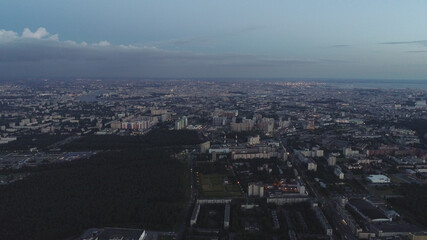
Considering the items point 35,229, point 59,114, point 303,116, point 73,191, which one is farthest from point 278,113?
point 35,229

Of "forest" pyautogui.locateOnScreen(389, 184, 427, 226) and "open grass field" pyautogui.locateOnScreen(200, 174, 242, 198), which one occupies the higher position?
"forest" pyautogui.locateOnScreen(389, 184, 427, 226)

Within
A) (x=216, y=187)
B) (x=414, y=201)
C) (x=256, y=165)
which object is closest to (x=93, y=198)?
(x=216, y=187)

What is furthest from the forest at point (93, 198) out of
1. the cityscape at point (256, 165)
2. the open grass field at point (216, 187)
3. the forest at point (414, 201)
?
the forest at point (414, 201)

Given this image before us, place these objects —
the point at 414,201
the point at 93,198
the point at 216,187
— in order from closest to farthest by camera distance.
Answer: the point at 414,201, the point at 93,198, the point at 216,187

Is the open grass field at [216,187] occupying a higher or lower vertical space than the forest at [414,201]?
lower

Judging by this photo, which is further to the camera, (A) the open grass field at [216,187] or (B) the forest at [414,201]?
(A) the open grass field at [216,187]

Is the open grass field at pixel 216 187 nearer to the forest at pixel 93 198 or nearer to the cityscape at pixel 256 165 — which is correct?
the cityscape at pixel 256 165

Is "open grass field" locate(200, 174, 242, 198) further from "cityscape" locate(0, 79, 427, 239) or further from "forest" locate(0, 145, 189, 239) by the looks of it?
"forest" locate(0, 145, 189, 239)

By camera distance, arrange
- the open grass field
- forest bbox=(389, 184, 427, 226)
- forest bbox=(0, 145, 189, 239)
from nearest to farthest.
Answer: forest bbox=(0, 145, 189, 239), forest bbox=(389, 184, 427, 226), the open grass field

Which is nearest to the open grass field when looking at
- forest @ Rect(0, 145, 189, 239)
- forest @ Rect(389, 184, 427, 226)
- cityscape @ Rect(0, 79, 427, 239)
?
cityscape @ Rect(0, 79, 427, 239)

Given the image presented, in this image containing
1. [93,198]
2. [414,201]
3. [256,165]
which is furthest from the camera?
[256,165]

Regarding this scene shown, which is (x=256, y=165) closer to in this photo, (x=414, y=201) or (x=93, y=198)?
(x=414, y=201)
